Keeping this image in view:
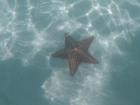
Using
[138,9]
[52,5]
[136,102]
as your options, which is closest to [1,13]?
[52,5]

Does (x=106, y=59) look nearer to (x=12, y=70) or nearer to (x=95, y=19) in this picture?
(x=95, y=19)

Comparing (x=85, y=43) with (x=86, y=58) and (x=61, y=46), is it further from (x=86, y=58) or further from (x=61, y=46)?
(x=61, y=46)

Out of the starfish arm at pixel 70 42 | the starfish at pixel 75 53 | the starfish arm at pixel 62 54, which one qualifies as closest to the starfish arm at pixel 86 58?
the starfish at pixel 75 53

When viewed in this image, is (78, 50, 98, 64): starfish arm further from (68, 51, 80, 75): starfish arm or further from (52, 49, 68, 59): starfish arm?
(52, 49, 68, 59): starfish arm

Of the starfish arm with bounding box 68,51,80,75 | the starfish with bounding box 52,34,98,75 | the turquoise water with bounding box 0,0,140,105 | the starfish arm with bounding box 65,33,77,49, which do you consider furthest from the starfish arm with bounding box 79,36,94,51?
the turquoise water with bounding box 0,0,140,105

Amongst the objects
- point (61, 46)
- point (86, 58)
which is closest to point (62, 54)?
point (61, 46)

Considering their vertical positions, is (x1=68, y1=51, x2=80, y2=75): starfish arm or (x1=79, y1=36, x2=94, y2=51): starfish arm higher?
(x1=79, y1=36, x2=94, y2=51): starfish arm

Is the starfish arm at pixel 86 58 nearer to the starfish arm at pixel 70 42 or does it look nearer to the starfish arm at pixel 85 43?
the starfish arm at pixel 85 43
